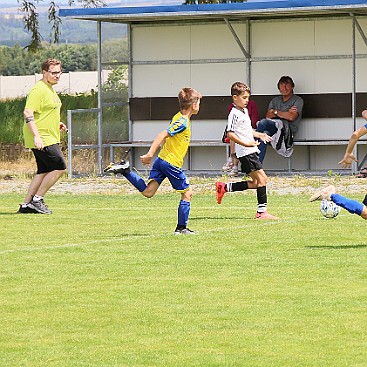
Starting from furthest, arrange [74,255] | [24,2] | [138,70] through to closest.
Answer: [24,2] → [138,70] → [74,255]

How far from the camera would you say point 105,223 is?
16.5m

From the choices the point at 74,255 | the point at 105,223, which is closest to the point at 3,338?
the point at 74,255

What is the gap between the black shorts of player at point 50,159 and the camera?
17.7 metres

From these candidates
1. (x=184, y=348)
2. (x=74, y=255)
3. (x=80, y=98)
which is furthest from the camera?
(x=80, y=98)

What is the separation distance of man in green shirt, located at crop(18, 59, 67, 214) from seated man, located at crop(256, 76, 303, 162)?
7357mm

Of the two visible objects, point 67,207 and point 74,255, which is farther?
point 67,207

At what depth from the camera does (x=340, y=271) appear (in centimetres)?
1148

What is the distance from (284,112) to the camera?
24797mm

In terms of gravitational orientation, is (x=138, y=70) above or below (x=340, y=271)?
above

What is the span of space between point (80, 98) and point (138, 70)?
55.7 ft

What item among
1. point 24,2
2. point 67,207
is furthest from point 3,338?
point 24,2

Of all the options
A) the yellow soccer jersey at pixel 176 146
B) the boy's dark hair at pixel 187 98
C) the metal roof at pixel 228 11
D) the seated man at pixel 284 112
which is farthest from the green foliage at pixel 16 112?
the boy's dark hair at pixel 187 98

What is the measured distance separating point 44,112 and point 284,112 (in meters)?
8.02

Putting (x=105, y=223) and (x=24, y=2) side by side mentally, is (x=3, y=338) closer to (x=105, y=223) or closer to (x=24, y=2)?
(x=105, y=223)
